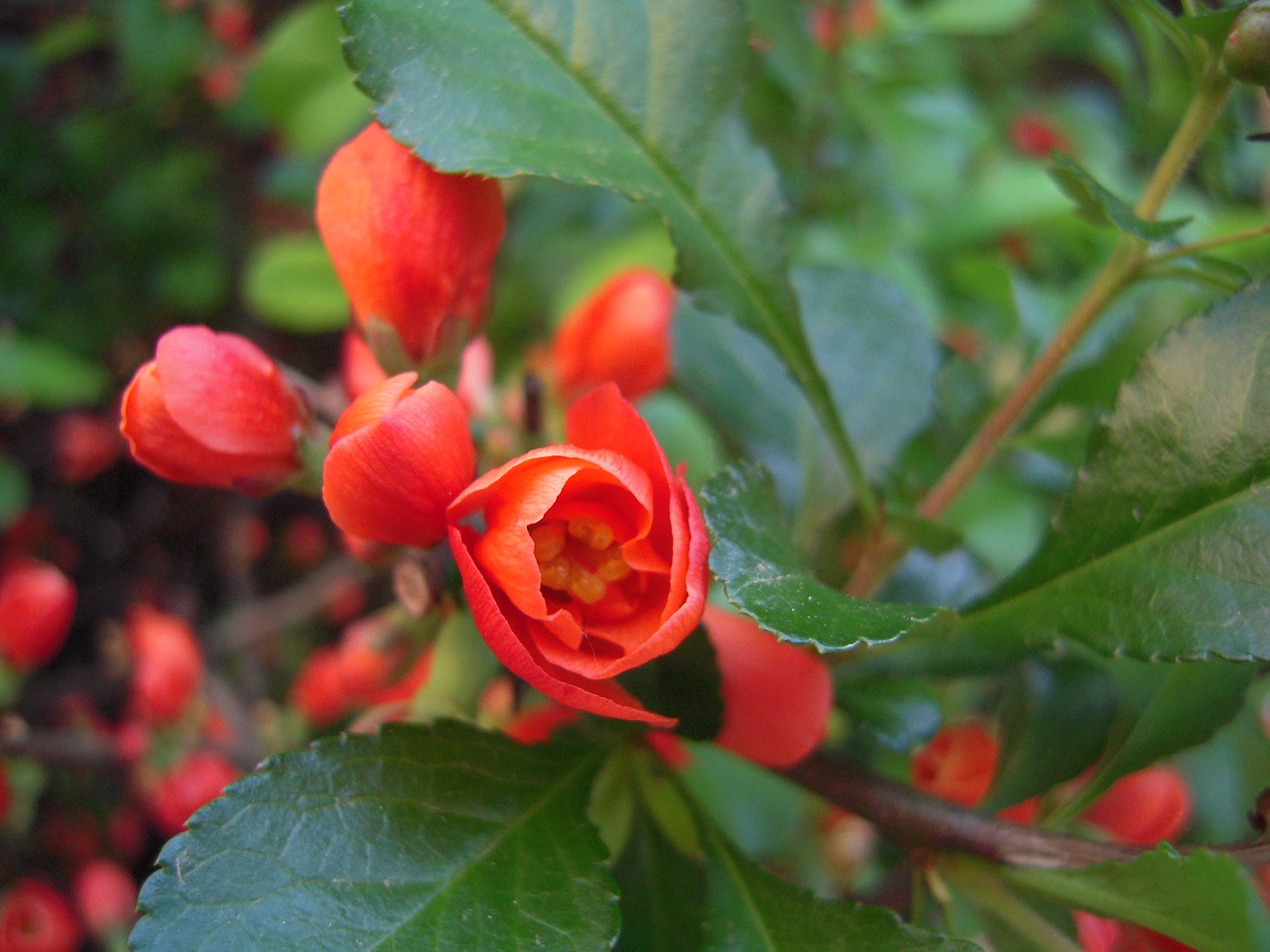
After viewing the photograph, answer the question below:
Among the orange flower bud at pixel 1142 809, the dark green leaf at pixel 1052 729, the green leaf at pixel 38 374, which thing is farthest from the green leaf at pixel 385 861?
the green leaf at pixel 38 374

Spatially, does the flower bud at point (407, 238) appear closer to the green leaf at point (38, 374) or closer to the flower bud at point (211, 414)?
the flower bud at point (211, 414)

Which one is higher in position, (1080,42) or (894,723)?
(894,723)

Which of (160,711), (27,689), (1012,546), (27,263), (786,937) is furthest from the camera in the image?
(27,263)

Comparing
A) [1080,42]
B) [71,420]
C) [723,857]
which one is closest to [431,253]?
[723,857]

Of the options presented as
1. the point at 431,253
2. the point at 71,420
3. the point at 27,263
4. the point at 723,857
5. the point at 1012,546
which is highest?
the point at 431,253

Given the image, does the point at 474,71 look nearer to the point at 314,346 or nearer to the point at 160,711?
the point at 160,711

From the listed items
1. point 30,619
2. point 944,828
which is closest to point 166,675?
point 30,619

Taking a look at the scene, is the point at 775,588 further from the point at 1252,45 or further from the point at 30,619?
the point at 30,619
